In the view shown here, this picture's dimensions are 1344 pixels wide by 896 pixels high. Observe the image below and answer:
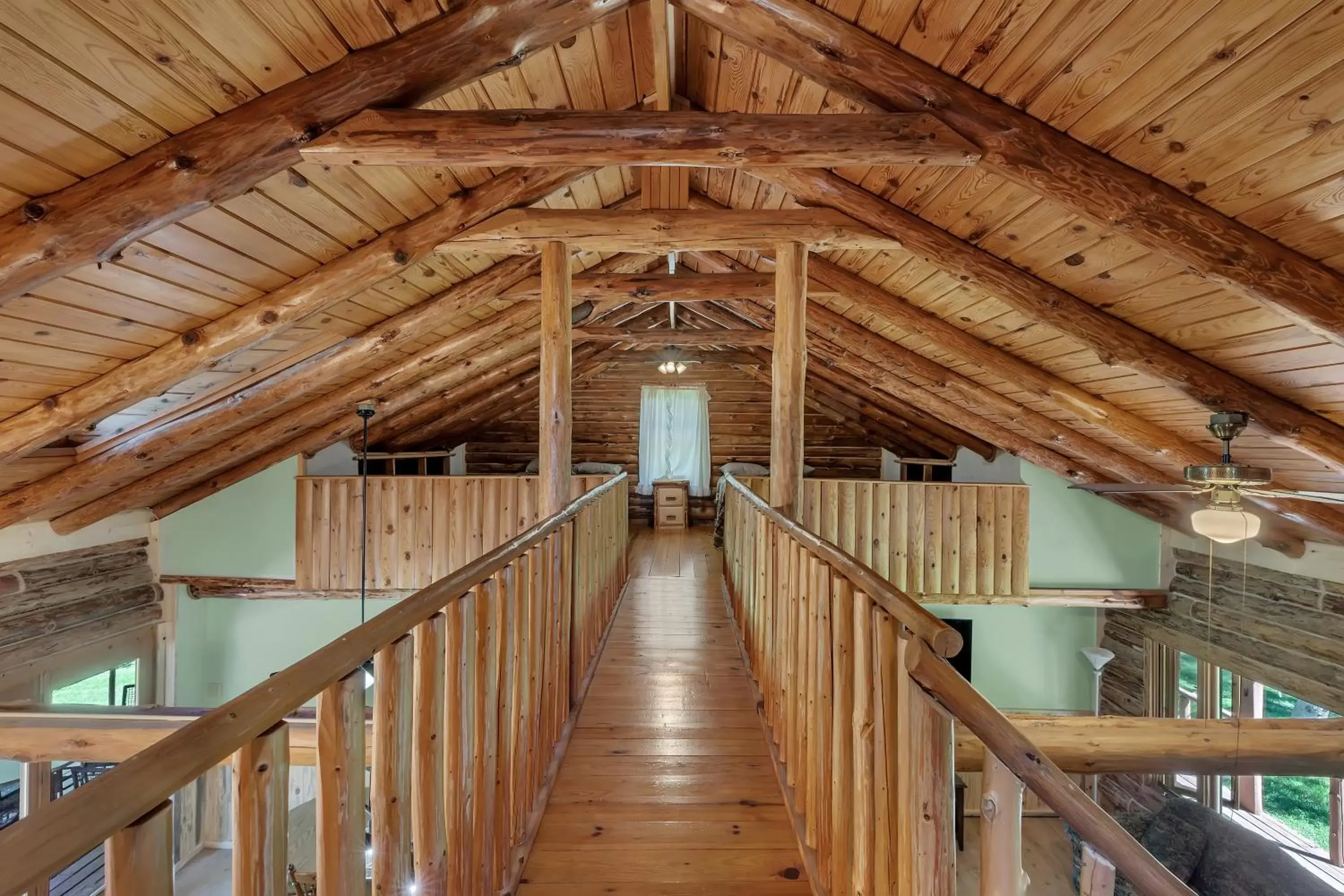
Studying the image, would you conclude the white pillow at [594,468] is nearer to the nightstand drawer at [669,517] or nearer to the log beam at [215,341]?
the nightstand drawer at [669,517]

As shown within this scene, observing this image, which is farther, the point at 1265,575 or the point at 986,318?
the point at 1265,575

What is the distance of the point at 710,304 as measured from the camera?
8273 mm

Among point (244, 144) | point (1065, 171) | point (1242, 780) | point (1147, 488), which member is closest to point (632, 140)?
point (244, 144)

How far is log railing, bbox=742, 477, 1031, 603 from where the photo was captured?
696cm

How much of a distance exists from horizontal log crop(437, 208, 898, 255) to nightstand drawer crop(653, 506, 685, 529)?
18.2ft

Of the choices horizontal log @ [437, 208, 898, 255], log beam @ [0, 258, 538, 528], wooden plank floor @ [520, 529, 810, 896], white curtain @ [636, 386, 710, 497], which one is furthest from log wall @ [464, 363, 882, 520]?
wooden plank floor @ [520, 529, 810, 896]

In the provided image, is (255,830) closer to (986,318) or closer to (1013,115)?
(1013,115)

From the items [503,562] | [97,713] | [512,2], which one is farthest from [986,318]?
[97,713]

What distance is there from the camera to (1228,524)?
2891 mm

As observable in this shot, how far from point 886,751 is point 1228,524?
2.53 metres

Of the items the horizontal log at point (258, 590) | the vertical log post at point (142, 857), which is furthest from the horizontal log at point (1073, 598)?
the vertical log post at point (142, 857)

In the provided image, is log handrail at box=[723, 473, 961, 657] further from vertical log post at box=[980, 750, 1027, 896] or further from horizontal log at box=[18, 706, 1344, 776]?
horizontal log at box=[18, 706, 1344, 776]

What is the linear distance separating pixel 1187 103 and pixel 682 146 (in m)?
1.74

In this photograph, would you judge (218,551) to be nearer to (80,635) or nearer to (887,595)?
(80,635)
